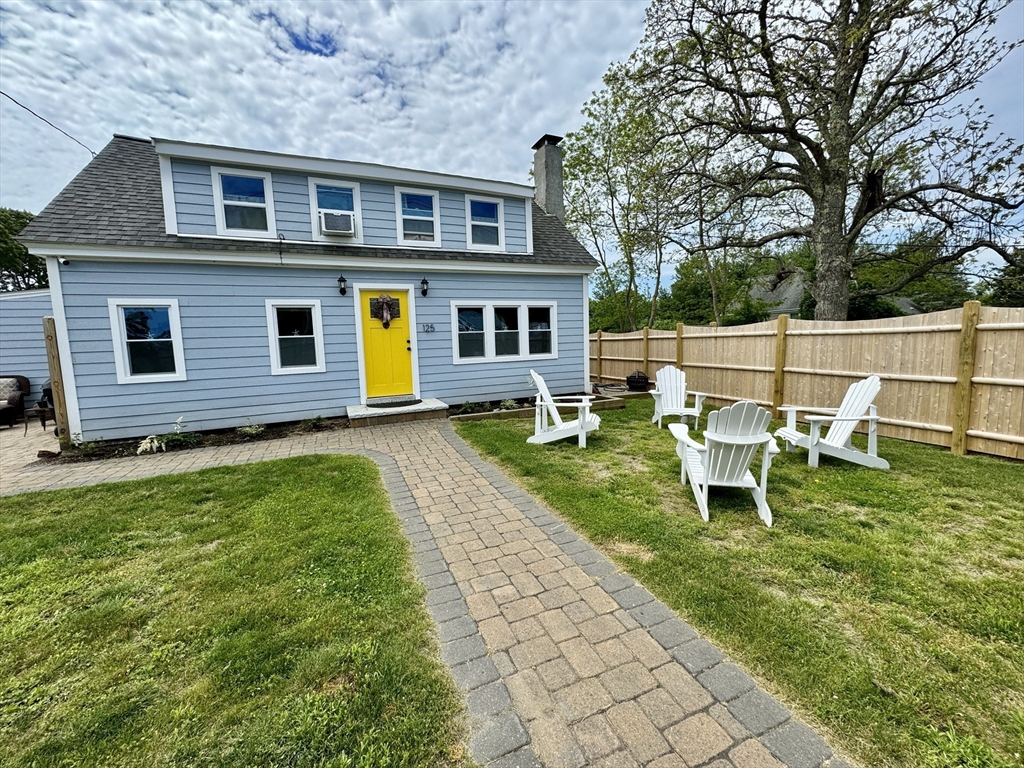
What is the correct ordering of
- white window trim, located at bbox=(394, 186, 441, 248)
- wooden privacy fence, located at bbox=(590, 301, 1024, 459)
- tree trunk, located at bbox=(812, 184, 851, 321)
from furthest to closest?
tree trunk, located at bbox=(812, 184, 851, 321) → white window trim, located at bbox=(394, 186, 441, 248) → wooden privacy fence, located at bbox=(590, 301, 1024, 459)

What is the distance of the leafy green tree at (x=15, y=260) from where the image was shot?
17.6 meters

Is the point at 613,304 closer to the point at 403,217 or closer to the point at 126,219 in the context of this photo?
the point at 403,217

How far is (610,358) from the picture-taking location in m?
12.4

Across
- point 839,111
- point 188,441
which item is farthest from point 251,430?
point 839,111

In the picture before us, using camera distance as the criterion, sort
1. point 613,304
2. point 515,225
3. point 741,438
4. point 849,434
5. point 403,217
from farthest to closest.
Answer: point 613,304, point 515,225, point 403,217, point 849,434, point 741,438

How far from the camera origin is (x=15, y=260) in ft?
60.4

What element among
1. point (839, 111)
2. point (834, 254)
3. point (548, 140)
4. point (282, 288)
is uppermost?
point (548, 140)

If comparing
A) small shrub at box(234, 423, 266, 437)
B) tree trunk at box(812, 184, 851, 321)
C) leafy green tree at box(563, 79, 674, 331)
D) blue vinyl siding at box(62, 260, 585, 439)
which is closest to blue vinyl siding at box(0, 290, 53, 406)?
blue vinyl siding at box(62, 260, 585, 439)

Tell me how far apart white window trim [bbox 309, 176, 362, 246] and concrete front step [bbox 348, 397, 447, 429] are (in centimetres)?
318

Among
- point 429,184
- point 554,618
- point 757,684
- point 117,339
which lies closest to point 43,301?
point 117,339

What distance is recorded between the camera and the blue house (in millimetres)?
6328

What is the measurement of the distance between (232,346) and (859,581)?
852cm

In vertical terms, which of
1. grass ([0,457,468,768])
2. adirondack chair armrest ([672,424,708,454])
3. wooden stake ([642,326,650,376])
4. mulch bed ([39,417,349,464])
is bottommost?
grass ([0,457,468,768])

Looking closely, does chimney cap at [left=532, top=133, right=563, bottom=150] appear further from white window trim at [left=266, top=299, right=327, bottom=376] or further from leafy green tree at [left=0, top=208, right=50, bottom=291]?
leafy green tree at [left=0, top=208, right=50, bottom=291]
